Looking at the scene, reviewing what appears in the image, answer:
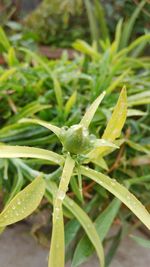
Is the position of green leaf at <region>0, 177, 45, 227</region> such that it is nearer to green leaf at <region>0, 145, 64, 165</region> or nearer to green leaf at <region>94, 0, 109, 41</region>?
green leaf at <region>0, 145, 64, 165</region>

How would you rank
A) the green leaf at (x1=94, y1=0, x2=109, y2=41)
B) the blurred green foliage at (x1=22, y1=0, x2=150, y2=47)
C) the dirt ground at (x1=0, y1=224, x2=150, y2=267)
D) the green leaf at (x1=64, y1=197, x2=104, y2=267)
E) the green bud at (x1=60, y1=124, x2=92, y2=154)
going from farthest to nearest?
the blurred green foliage at (x1=22, y1=0, x2=150, y2=47)
the green leaf at (x1=94, y1=0, x2=109, y2=41)
the dirt ground at (x1=0, y1=224, x2=150, y2=267)
the green leaf at (x1=64, y1=197, x2=104, y2=267)
the green bud at (x1=60, y1=124, x2=92, y2=154)

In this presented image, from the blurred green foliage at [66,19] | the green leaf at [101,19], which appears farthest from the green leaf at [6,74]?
the blurred green foliage at [66,19]

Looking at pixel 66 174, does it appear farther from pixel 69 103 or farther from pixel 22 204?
pixel 69 103

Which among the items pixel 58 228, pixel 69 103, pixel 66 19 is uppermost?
pixel 66 19

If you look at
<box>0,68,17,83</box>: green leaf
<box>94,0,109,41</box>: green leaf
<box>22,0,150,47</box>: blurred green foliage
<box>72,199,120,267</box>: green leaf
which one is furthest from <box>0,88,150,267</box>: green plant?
<box>22,0,150,47</box>: blurred green foliage

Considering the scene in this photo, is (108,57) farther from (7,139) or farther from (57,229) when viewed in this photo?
(57,229)

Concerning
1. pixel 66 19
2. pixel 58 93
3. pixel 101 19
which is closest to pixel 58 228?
pixel 58 93

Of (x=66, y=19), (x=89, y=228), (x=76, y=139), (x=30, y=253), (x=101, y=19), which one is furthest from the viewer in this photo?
(x=66, y=19)
